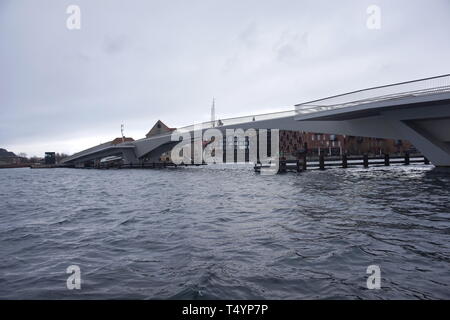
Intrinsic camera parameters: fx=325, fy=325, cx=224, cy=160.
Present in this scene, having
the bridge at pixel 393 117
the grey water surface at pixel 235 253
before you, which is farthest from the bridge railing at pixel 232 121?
the grey water surface at pixel 235 253

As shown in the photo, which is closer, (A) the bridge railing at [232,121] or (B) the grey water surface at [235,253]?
(B) the grey water surface at [235,253]

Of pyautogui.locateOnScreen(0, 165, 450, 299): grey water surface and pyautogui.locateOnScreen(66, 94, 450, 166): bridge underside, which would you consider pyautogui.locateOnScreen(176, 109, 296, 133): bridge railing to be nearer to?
pyautogui.locateOnScreen(66, 94, 450, 166): bridge underside

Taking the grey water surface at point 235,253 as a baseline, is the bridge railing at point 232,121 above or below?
above

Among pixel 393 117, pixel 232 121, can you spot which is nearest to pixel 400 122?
pixel 393 117

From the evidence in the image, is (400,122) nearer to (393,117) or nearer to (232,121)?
(393,117)

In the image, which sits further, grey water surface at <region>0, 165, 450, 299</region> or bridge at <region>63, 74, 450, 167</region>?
bridge at <region>63, 74, 450, 167</region>

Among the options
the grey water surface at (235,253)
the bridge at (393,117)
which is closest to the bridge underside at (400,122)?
the bridge at (393,117)

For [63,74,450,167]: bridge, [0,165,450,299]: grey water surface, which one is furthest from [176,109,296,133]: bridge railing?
[0,165,450,299]: grey water surface

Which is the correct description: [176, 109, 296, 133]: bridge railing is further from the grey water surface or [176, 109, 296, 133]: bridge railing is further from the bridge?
the grey water surface

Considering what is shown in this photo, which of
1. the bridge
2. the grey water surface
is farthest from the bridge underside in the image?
the grey water surface

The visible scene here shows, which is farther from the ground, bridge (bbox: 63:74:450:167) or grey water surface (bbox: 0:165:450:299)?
bridge (bbox: 63:74:450:167)

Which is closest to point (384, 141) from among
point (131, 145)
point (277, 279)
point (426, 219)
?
point (131, 145)

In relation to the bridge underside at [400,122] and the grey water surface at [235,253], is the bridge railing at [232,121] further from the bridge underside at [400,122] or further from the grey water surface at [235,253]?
the grey water surface at [235,253]
